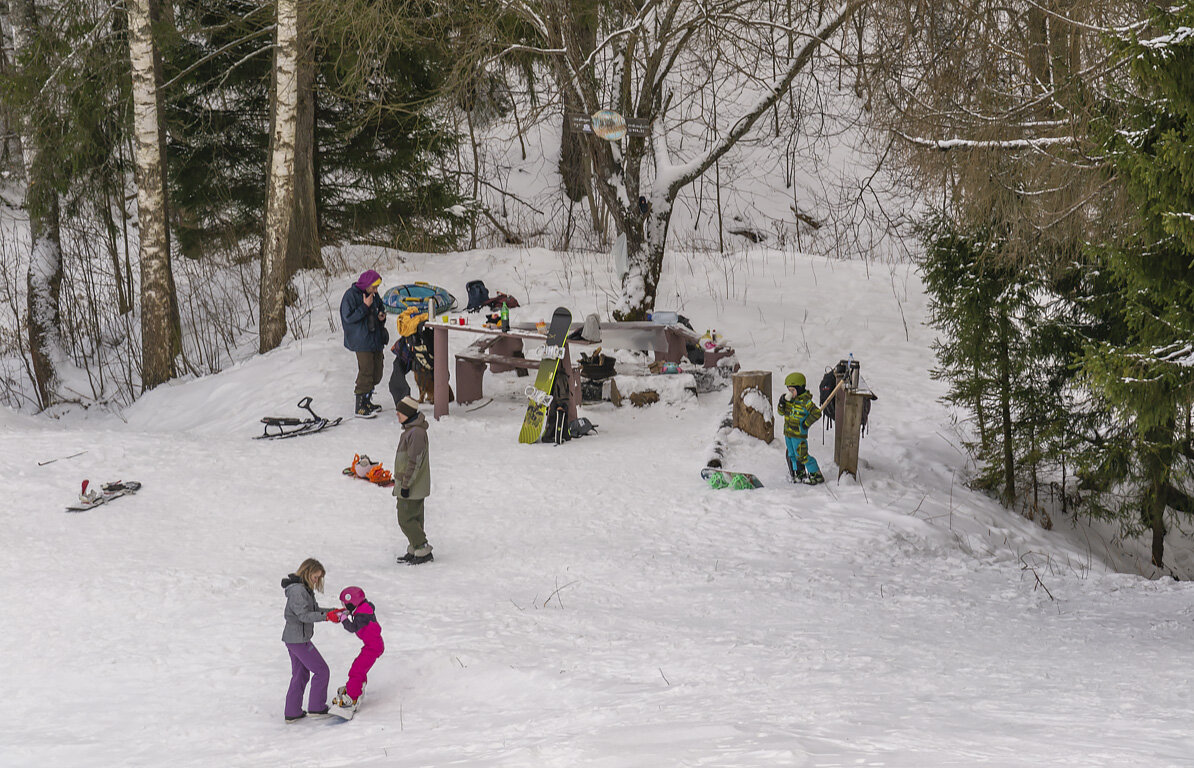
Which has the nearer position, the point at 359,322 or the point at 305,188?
the point at 359,322

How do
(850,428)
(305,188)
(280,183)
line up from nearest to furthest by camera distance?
1. (850,428)
2. (280,183)
3. (305,188)

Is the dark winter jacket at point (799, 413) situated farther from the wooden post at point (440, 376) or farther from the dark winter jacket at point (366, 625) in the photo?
the dark winter jacket at point (366, 625)

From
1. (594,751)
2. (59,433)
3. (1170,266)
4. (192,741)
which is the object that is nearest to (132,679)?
(192,741)

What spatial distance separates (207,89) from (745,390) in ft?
36.2

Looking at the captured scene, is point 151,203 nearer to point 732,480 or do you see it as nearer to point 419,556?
point 419,556


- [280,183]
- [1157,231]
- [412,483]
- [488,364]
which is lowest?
[412,483]

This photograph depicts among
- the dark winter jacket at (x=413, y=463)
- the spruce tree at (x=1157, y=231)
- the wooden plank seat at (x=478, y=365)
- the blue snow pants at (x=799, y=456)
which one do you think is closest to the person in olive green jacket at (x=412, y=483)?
the dark winter jacket at (x=413, y=463)

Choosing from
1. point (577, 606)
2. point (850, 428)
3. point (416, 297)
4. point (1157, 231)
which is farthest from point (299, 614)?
point (416, 297)

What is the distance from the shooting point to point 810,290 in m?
17.5

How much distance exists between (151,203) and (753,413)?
8.82m

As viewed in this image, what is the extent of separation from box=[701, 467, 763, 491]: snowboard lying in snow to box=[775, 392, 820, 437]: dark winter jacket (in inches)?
22.3

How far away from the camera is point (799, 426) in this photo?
32.5 feet

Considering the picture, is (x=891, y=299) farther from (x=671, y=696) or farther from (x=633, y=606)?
(x=671, y=696)

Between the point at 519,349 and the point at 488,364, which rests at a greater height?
the point at 519,349
